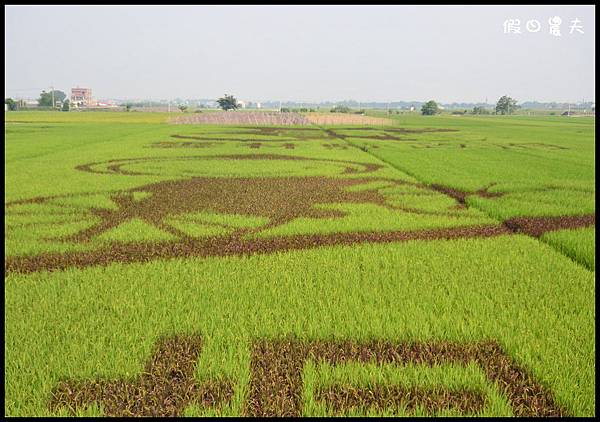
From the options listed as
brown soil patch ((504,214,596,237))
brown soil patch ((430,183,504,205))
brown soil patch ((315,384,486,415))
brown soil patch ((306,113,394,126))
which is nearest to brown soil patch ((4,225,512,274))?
brown soil patch ((504,214,596,237))

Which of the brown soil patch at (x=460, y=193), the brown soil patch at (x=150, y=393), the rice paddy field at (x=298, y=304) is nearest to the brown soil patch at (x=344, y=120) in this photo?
the brown soil patch at (x=460, y=193)

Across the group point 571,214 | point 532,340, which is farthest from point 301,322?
point 571,214

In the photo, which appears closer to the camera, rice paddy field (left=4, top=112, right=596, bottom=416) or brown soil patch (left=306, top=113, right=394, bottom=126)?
rice paddy field (left=4, top=112, right=596, bottom=416)

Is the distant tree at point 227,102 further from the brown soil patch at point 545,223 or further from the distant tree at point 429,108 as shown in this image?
the brown soil patch at point 545,223

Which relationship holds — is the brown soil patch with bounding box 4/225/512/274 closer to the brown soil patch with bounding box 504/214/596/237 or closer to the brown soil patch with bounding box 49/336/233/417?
the brown soil patch with bounding box 504/214/596/237

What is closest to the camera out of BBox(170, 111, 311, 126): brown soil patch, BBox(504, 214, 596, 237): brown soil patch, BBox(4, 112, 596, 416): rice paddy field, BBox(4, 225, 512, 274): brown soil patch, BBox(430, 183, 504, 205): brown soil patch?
BBox(4, 112, 596, 416): rice paddy field

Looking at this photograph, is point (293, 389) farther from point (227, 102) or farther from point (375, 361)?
point (227, 102)
